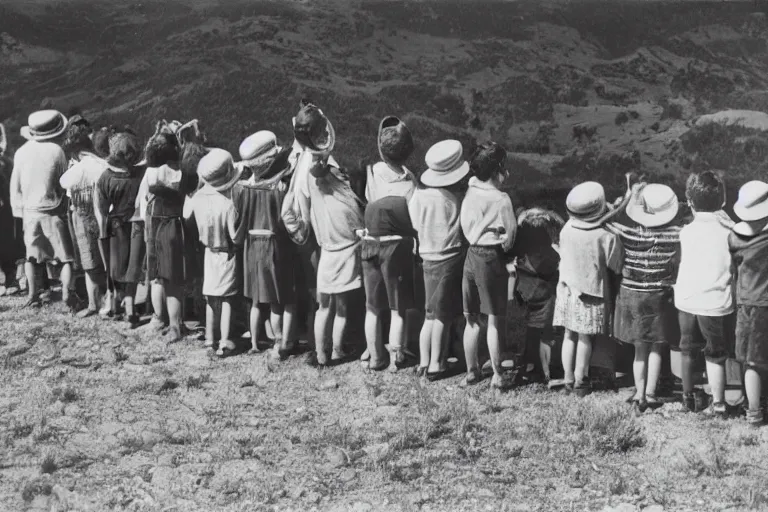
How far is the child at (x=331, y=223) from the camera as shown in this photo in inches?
235

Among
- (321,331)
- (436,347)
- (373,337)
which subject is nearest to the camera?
(436,347)

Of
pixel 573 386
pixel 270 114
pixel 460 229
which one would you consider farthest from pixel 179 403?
pixel 270 114

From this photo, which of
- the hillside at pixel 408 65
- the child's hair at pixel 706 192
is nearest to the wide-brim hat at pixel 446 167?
the child's hair at pixel 706 192

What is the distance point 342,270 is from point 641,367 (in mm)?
2034

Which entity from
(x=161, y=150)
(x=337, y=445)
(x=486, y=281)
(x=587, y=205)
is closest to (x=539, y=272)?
(x=486, y=281)

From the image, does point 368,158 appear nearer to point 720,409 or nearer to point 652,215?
point 652,215

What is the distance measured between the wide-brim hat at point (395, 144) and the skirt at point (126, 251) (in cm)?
226

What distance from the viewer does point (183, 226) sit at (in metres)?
6.67

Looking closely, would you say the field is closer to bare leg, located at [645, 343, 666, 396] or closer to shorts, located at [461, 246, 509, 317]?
bare leg, located at [645, 343, 666, 396]

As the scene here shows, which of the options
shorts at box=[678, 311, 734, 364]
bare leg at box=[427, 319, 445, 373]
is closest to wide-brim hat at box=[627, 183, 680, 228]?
shorts at box=[678, 311, 734, 364]

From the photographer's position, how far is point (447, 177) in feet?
18.5

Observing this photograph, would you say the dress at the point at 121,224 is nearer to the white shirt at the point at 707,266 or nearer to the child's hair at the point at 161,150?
the child's hair at the point at 161,150

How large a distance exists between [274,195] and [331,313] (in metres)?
0.90

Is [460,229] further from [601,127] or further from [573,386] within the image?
[601,127]
